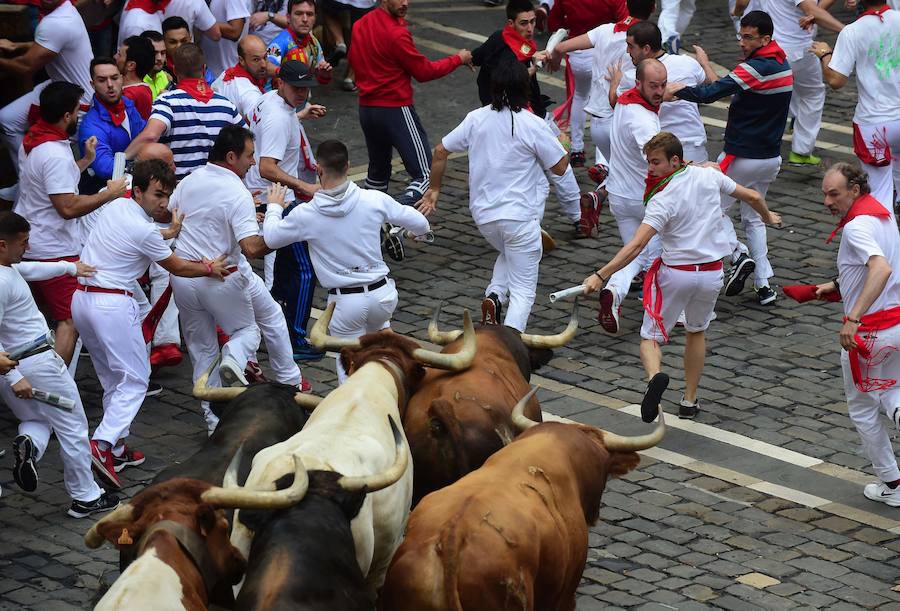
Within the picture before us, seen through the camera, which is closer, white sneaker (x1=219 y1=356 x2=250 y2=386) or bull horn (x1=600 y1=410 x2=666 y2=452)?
bull horn (x1=600 y1=410 x2=666 y2=452)

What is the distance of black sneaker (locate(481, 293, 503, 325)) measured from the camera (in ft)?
37.1

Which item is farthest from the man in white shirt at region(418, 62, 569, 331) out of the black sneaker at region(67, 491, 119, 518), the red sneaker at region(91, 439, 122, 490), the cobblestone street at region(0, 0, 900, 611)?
the black sneaker at region(67, 491, 119, 518)

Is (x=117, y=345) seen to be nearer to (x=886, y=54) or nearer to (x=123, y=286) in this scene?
(x=123, y=286)

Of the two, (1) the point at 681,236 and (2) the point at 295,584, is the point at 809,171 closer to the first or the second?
(1) the point at 681,236

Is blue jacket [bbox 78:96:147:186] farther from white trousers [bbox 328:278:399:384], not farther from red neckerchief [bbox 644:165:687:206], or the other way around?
red neckerchief [bbox 644:165:687:206]

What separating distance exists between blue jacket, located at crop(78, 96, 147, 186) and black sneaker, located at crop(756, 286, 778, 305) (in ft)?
A: 18.5

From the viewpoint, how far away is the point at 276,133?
11789 millimetres

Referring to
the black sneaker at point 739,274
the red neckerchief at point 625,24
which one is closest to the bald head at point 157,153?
the black sneaker at point 739,274

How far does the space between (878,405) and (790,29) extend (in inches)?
280

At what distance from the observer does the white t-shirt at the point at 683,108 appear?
12.8 m

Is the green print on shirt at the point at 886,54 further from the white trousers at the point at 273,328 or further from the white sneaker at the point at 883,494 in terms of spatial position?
the white trousers at the point at 273,328

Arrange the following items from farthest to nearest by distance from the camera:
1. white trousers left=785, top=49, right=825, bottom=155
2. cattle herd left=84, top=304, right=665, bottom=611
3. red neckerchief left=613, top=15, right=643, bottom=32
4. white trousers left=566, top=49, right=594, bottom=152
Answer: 1. white trousers left=785, top=49, right=825, bottom=155
2. white trousers left=566, top=49, right=594, bottom=152
3. red neckerchief left=613, top=15, right=643, bottom=32
4. cattle herd left=84, top=304, right=665, bottom=611

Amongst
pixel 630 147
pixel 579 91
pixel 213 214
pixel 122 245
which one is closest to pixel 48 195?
pixel 122 245

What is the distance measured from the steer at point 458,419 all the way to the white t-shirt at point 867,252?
8.80 feet
